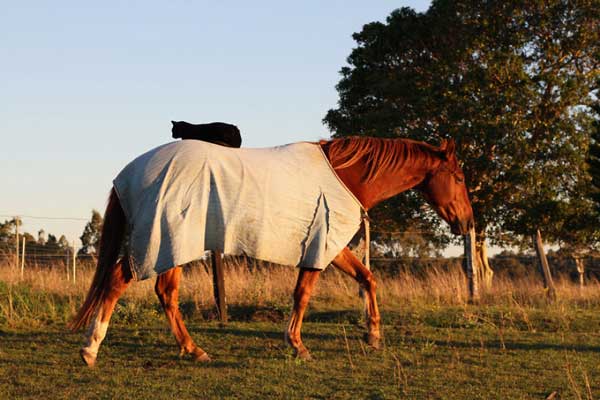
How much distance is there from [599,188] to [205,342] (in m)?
16.0

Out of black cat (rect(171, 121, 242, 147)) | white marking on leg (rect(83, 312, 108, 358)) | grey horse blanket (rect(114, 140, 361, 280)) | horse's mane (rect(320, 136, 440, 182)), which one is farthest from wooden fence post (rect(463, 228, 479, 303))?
white marking on leg (rect(83, 312, 108, 358))

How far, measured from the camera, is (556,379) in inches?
231

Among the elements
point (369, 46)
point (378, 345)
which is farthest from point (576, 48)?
point (378, 345)

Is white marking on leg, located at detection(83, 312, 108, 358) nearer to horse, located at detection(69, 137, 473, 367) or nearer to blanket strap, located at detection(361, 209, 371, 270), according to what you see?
horse, located at detection(69, 137, 473, 367)

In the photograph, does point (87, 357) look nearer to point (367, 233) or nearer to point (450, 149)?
point (450, 149)

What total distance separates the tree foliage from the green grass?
915 centimetres

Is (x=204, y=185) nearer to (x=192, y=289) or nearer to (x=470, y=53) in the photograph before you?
(x=192, y=289)

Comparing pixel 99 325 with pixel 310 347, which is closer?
pixel 99 325

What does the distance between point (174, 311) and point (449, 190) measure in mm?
3053

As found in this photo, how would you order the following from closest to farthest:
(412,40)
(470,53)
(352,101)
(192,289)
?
(192,289) < (470,53) < (412,40) < (352,101)

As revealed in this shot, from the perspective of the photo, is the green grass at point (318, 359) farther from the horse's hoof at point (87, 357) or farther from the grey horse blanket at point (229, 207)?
the grey horse blanket at point (229, 207)

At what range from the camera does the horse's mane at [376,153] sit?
270 inches

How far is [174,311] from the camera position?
6.69 m

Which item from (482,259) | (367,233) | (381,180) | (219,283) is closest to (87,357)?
(219,283)
